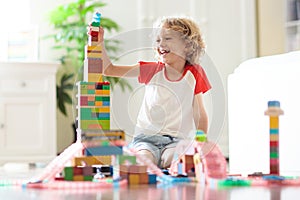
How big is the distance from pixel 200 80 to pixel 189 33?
159 millimetres

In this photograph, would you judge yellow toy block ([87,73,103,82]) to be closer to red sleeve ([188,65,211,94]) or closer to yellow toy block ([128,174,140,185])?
yellow toy block ([128,174,140,185])

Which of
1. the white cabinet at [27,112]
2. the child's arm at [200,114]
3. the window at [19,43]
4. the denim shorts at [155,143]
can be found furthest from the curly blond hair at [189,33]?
the window at [19,43]

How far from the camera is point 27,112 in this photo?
11.7 feet

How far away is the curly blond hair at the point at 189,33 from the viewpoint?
1.81 meters

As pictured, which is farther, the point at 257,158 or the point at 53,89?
the point at 53,89

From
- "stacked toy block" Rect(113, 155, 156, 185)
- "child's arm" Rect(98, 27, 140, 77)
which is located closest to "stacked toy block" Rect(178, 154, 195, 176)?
"stacked toy block" Rect(113, 155, 156, 185)

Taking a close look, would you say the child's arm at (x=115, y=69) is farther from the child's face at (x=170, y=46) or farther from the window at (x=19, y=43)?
the window at (x=19, y=43)

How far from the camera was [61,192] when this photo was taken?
1269mm

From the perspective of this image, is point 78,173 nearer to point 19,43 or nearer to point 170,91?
point 170,91

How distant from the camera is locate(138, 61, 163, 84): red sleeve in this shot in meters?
1.85

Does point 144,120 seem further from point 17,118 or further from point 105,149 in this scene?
point 17,118

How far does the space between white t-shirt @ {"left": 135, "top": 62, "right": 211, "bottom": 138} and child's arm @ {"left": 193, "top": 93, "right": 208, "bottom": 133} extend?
1 centimetres

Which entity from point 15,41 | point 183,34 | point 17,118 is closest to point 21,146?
point 17,118

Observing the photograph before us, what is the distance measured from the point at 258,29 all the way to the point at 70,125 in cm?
150
